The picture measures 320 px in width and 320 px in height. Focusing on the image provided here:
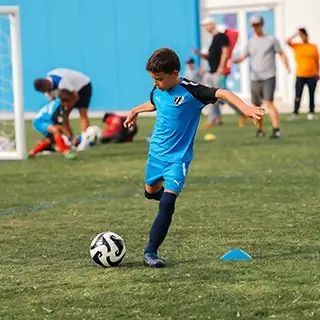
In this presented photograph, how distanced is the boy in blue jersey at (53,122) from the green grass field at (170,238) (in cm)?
61

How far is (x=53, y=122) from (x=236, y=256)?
9325 millimetres

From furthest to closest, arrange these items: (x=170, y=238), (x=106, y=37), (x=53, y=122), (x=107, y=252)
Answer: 1. (x=106, y=37)
2. (x=53, y=122)
3. (x=170, y=238)
4. (x=107, y=252)

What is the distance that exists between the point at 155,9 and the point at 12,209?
69.0ft

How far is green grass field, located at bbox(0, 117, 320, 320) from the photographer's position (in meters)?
5.99

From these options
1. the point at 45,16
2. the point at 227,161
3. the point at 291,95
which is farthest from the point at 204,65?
the point at 227,161

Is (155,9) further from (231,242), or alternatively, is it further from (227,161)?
(231,242)

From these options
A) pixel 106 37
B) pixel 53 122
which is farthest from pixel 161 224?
pixel 106 37

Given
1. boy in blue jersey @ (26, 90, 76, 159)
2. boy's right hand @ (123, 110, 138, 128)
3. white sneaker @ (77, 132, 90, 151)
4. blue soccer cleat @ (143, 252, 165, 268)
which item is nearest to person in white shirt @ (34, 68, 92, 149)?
white sneaker @ (77, 132, 90, 151)

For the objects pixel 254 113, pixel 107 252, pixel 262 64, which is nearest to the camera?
pixel 254 113

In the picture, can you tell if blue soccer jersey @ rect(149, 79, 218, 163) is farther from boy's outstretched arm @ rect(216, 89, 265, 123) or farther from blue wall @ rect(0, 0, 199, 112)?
blue wall @ rect(0, 0, 199, 112)

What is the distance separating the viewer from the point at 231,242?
8.12 metres

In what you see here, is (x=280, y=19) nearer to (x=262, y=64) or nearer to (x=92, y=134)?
(x=262, y=64)

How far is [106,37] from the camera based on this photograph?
31.4 meters

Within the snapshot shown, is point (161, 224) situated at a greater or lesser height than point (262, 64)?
lesser
